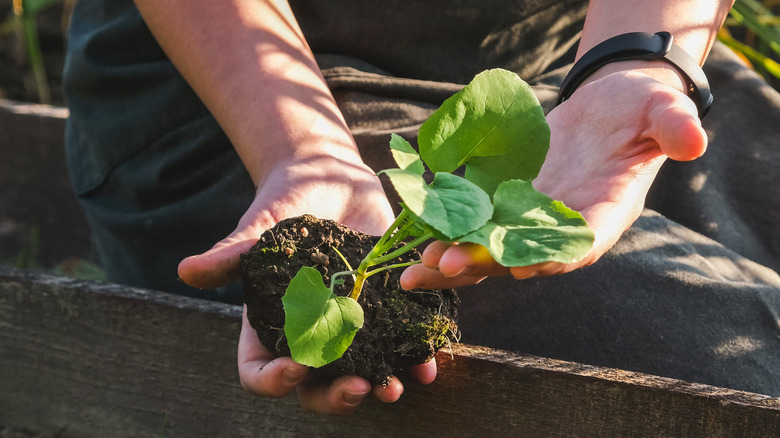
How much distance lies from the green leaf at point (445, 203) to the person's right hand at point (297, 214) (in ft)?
0.83

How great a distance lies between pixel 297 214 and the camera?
0.89m

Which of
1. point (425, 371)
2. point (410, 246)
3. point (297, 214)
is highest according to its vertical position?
point (410, 246)

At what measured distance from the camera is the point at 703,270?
1.09m

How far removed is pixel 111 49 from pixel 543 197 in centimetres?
104

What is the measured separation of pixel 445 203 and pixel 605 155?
307 mm

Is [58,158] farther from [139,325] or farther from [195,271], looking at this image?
[195,271]

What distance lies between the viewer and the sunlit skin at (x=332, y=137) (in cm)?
75

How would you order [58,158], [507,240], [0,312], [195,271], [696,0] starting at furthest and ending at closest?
1. [58,158]
2. [0,312]
3. [696,0]
4. [195,271]
5. [507,240]

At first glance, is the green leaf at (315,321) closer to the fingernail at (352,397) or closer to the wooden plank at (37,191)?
the fingernail at (352,397)

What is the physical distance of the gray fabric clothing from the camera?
1.03m

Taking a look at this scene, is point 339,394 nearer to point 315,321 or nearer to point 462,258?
point 315,321

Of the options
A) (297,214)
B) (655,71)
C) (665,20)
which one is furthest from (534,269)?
(665,20)

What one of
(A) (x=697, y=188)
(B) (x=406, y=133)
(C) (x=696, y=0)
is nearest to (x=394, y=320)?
(B) (x=406, y=133)

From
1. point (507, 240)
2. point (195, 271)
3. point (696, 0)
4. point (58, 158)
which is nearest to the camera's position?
point (507, 240)
